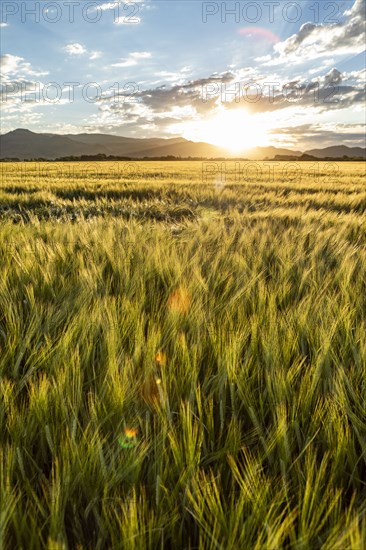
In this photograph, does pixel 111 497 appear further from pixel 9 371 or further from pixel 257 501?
pixel 9 371

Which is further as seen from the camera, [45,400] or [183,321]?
[183,321]

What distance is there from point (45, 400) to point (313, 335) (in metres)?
0.82

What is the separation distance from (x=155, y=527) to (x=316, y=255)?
2.20m

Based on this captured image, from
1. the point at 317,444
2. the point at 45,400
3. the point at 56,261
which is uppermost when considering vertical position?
the point at 56,261

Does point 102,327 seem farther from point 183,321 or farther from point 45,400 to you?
point 45,400

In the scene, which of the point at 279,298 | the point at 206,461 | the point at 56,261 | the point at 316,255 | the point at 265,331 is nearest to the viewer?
the point at 206,461

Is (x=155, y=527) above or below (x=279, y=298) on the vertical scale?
below

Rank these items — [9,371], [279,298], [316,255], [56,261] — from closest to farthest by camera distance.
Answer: [9,371], [279,298], [56,261], [316,255]

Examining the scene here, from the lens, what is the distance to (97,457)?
2.34ft

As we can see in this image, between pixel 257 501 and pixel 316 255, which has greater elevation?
pixel 316 255

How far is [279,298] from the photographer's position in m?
1.71

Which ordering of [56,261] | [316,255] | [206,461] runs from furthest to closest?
[316,255], [56,261], [206,461]

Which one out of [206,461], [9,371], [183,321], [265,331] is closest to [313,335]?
[265,331]

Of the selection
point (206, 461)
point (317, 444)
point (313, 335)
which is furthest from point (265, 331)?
point (206, 461)
